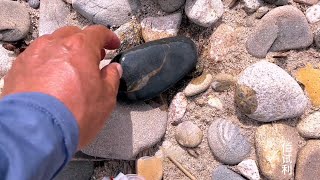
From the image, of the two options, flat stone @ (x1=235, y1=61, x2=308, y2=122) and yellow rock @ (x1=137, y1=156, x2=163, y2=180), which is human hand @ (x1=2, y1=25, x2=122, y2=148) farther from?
flat stone @ (x1=235, y1=61, x2=308, y2=122)

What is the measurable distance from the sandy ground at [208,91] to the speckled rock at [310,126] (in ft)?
0.10

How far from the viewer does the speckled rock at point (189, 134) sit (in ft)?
6.46

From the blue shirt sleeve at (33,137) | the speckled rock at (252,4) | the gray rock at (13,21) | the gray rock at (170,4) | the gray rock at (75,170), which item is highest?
the blue shirt sleeve at (33,137)

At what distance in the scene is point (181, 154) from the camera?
202 cm

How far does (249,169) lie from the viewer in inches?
A: 75.9

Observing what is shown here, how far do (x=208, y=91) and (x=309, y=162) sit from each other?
501mm

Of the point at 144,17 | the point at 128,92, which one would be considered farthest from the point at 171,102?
the point at 144,17

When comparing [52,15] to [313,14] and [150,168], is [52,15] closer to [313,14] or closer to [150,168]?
[150,168]

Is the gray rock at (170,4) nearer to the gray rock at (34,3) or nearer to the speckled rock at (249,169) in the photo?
the gray rock at (34,3)

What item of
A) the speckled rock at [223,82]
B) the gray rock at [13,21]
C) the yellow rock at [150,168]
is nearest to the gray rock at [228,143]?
the speckled rock at [223,82]

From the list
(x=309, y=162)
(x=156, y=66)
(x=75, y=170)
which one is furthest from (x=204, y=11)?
(x=75, y=170)

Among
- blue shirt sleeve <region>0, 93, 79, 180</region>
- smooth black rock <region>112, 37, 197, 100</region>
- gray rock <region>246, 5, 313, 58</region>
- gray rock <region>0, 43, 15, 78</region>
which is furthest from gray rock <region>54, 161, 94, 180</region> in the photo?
gray rock <region>246, 5, 313, 58</region>

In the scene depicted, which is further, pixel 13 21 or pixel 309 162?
pixel 13 21

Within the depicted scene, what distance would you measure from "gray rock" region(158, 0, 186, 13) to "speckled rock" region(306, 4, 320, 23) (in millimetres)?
523
